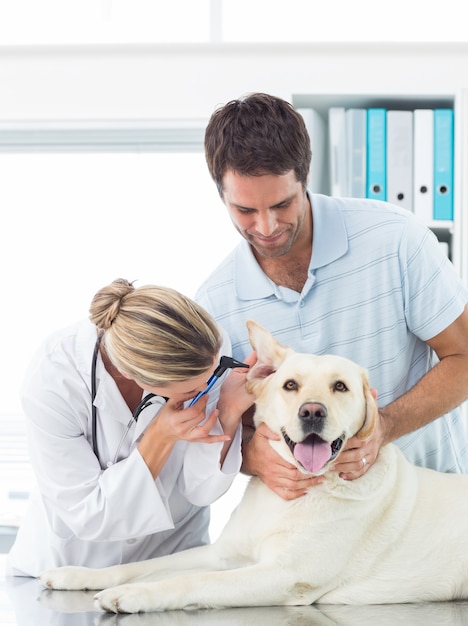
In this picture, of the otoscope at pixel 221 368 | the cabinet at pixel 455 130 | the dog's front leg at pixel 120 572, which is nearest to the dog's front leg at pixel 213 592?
the dog's front leg at pixel 120 572

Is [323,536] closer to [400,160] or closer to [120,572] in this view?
[120,572]

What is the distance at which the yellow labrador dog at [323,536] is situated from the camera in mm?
1476

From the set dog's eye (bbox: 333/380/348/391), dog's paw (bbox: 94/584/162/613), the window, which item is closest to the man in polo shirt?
dog's eye (bbox: 333/380/348/391)

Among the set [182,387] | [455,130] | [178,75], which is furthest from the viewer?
[178,75]

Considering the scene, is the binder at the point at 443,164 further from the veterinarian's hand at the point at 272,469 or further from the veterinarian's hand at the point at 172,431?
the veterinarian's hand at the point at 172,431

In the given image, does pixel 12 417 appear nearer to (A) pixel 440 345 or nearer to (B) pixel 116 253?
(B) pixel 116 253

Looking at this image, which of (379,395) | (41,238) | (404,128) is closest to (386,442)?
(379,395)

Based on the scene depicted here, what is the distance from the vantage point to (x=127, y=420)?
5.48 ft

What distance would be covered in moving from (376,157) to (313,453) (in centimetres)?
154

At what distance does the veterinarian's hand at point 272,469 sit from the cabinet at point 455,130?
1.32m

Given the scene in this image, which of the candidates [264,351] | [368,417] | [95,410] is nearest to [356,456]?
[368,417]

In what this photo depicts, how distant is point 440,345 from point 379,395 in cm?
18

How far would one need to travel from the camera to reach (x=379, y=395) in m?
1.85

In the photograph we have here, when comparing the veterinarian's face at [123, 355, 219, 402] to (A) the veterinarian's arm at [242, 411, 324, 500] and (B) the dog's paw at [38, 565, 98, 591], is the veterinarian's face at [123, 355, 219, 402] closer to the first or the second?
(A) the veterinarian's arm at [242, 411, 324, 500]
